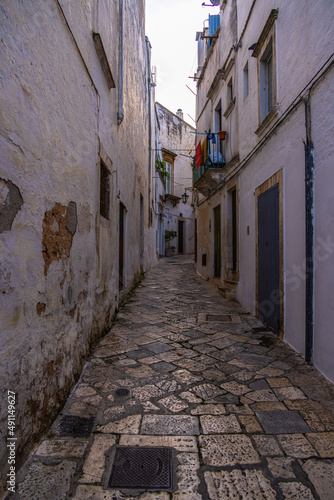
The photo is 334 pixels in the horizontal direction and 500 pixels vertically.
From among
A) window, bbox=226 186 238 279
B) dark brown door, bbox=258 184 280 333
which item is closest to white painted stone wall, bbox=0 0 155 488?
dark brown door, bbox=258 184 280 333

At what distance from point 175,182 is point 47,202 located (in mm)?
23739

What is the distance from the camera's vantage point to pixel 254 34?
573 centimetres

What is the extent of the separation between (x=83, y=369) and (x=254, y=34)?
6.37 metres

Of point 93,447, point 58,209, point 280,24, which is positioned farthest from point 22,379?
point 280,24

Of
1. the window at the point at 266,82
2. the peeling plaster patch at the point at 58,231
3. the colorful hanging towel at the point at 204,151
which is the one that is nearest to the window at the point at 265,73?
the window at the point at 266,82

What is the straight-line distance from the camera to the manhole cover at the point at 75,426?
216 cm

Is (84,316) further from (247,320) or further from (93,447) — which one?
A: (247,320)

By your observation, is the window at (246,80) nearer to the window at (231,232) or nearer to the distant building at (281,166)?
the distant building at (281,166)

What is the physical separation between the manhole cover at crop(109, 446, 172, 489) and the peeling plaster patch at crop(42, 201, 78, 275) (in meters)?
1.32

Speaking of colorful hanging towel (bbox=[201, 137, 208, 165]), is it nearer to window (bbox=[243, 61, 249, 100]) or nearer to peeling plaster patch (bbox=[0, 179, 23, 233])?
window (bbox=[243, 61, 249, 100])

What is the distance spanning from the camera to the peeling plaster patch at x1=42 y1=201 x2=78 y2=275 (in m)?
2.22

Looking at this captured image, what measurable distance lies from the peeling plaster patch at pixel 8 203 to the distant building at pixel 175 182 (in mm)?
19558

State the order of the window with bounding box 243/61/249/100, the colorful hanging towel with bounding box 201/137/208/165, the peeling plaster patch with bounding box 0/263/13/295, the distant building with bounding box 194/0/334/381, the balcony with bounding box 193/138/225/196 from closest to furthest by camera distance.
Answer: the peeling plaster patch with bounding box 0/263/13/295 < the distant building with bounding box 194/0/334/381 < the window with bounding box 243/61/249/100 < the balcony with bounding box 193/138/225/196 < the colorful hanging towel with bounding box 201/137/208/165

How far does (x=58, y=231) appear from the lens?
2463mm
